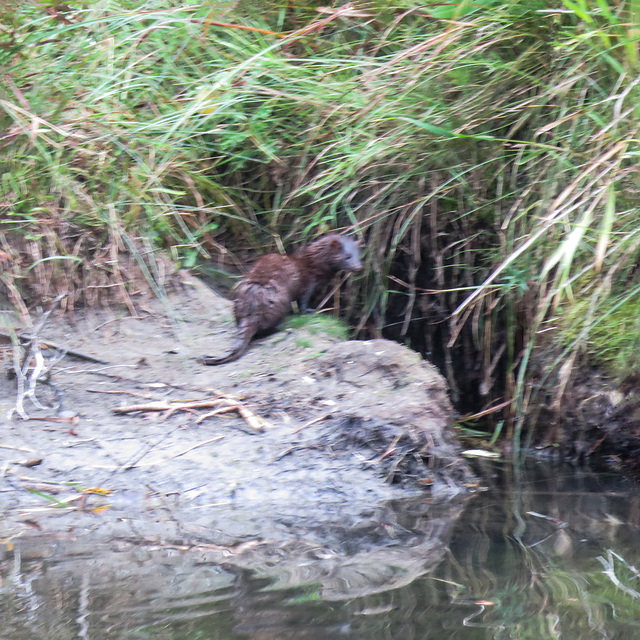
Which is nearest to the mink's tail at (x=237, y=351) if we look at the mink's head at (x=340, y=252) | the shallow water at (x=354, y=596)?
the mink's head at (x=340, y=252)

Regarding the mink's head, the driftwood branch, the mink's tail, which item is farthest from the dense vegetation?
the driftwood branch

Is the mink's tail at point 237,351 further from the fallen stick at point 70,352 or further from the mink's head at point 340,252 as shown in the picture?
the mink's head at point 340,252

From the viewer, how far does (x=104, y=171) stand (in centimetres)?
353

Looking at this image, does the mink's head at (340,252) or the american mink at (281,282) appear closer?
the american mink at (281,282)

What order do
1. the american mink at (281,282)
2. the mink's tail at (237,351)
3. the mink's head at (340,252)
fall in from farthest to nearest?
the mink's head at (340,252)
the american mink at (281,282)
the mink's tail at (237,351)

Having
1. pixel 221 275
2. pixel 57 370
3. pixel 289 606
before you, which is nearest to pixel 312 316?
pixel 221 275

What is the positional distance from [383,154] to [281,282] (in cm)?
79

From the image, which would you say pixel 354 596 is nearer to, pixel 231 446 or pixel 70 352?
pixel 231 446

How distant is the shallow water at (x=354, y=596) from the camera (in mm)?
1604

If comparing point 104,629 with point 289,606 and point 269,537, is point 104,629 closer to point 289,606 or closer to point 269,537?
point 289,606

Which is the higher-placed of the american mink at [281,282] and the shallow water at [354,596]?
the shallow water at [354,596]

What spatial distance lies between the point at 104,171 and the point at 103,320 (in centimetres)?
69

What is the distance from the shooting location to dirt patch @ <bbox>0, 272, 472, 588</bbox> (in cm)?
239

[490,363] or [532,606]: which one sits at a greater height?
[532,606]
